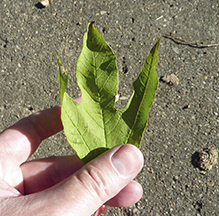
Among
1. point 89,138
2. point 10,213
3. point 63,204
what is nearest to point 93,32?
point 89,138

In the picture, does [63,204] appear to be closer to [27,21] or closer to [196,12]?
[27,21]

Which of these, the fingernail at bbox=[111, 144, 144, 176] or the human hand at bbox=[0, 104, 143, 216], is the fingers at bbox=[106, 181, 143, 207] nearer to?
the human hand at bbox=[0, 104, 143, 216]

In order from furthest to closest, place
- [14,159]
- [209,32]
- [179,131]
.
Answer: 1. [209,32]
2. [179,131]
3. [14,159]

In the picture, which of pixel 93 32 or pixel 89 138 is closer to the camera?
pixel 93 32

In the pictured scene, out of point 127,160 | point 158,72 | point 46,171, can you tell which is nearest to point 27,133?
point 46,171

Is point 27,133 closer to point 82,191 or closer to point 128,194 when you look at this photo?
point 82,191

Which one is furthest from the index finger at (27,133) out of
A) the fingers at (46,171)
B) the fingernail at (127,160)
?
the fingernail at (127,160)

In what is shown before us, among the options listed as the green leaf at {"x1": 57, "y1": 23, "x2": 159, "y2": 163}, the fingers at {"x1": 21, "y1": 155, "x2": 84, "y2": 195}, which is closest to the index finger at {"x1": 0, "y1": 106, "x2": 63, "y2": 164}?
the fingers at {"x1": 21, "y1": 155, "x2": 84, "y2": 195}
